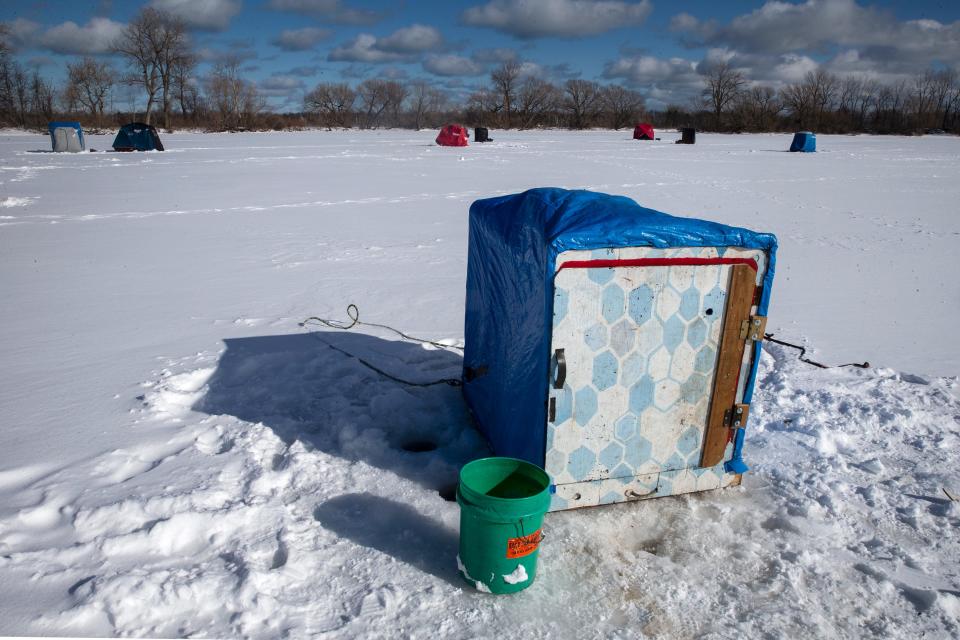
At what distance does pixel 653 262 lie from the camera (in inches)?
110

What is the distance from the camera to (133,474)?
3.19 m

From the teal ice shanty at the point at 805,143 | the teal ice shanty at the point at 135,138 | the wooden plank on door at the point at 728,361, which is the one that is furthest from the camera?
the teal ice shanty at the point at 805,143

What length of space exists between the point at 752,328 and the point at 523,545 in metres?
1.53

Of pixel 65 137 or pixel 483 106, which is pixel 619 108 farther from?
pixel 65 137

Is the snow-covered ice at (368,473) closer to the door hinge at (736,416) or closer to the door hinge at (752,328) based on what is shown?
the door hinge at (736,416)

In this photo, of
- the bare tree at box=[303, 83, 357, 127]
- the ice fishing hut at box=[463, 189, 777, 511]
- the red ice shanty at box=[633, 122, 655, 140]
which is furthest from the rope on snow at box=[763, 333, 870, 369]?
the bare tree at box=[303, 83, 357, 127]

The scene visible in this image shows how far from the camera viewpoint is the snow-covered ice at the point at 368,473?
241 cm

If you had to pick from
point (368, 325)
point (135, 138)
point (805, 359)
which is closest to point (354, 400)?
point (368, 325)

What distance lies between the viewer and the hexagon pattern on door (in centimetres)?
279

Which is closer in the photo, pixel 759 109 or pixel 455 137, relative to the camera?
pixel 455 137

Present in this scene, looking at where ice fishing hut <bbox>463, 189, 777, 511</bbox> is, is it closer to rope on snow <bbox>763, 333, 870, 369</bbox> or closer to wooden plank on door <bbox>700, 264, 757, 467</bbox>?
wooden plank on door <bbox>700, 264, 757, 467</bbox>

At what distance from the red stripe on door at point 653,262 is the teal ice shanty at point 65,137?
26.6 metres

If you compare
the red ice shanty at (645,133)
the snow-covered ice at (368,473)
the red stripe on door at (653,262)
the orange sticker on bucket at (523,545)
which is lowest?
the snow-covered ice at (368,473)

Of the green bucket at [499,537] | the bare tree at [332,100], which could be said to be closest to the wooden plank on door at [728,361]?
the green bucket at [499,537]
